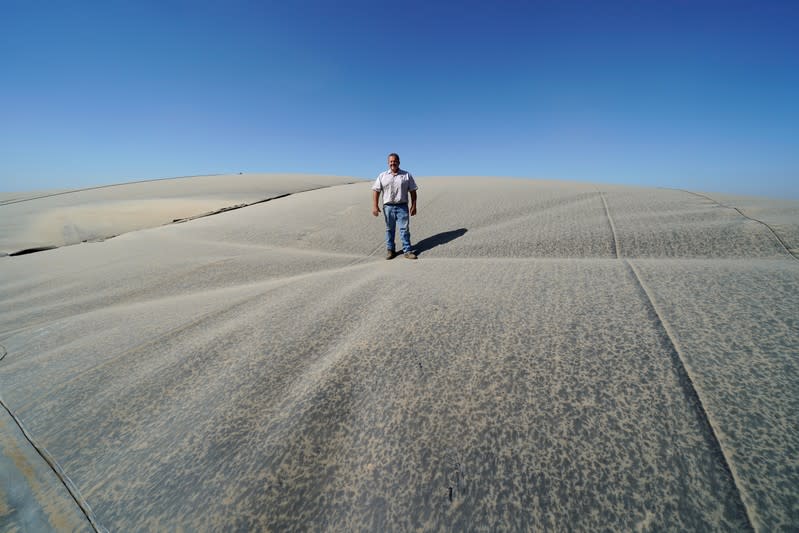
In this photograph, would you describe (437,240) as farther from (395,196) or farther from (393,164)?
(393,164)

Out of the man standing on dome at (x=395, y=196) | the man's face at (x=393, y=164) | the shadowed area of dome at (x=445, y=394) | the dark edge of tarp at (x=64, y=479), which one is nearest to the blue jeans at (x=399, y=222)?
the man standing on dome at (x=395, y=196)

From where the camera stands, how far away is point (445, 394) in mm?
1124

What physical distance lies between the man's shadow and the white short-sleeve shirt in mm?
532

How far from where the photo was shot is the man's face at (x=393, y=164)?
332 cm

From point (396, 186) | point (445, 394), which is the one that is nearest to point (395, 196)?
point (396, 186)

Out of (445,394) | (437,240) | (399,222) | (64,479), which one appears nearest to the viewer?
(64,479)

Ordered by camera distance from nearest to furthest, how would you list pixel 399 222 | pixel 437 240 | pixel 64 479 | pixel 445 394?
pixel 64 479 < pixel 445 394 < pixel 399 222 < pixel 437 240

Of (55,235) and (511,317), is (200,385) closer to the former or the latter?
(511,317)

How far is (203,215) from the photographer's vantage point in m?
5.95

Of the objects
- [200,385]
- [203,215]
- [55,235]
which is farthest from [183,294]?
[55,235]

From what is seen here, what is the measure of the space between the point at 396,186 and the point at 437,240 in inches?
31.0

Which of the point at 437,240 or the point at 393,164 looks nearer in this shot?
the point at 393,164

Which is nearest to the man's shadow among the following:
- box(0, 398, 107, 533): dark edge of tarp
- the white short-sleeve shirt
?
the white short-sleeve shirt

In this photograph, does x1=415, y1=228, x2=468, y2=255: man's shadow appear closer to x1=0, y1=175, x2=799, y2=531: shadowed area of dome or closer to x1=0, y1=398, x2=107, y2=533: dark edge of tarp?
x1=0, y1=175, x2=799, y2=531: shadowed area of dome
